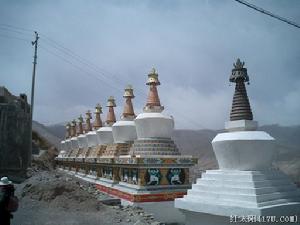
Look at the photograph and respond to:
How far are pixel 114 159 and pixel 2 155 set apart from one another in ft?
22.2

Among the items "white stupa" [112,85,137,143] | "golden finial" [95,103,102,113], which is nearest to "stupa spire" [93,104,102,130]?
"golden finial" [95,103,102,113]

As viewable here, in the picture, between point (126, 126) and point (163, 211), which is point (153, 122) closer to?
point (126, 126)

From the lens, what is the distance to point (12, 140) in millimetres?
18344

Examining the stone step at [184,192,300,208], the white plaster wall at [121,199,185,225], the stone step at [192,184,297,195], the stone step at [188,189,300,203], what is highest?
the stone step at [192,184,297,195]

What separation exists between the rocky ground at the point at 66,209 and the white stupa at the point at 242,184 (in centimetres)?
365

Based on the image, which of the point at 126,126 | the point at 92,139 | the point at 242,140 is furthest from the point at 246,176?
the point at 92,139

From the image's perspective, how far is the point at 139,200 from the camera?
12.0m

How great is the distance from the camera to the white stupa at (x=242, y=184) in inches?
247

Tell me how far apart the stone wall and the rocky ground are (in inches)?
201

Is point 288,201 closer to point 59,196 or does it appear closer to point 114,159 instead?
point 59,196

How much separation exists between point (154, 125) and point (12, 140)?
366 inches

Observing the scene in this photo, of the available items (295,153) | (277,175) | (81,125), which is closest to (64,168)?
(81,125)

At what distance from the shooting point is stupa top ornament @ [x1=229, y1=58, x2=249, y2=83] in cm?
755

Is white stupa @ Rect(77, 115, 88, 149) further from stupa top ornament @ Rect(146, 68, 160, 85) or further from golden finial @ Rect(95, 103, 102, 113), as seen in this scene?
stupa top ornament @ Rect(146, 68, 160, 85)
